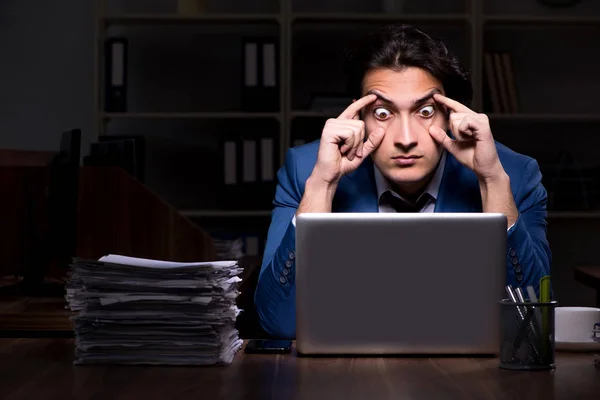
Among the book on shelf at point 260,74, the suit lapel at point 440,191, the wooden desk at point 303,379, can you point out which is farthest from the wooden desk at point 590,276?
the wooden desk at point 303,379

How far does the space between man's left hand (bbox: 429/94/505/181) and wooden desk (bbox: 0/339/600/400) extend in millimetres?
598

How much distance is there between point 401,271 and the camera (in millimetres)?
1553

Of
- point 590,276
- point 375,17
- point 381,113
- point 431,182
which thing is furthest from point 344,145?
point 375,17

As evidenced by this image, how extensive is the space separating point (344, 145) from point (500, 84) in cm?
231

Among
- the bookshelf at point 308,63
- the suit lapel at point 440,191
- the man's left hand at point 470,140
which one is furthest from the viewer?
the bookshelf at point 308,63

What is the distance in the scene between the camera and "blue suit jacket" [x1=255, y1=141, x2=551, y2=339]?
6.61 ft

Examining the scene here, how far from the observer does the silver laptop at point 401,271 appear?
1.55m

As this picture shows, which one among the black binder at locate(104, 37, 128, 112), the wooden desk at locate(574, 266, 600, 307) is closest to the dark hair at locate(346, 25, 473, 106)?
the wooden desk at locate(574, 266, 600, 307)

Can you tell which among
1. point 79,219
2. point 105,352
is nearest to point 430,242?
point 105,352

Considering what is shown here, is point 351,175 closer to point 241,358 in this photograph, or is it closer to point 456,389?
point 241,358

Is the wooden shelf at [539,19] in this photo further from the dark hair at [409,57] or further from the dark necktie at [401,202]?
the dark necktie at [401,202]

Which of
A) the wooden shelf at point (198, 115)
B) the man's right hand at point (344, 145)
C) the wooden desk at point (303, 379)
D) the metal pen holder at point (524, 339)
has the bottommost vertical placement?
the wooden desk at point (303, 379)

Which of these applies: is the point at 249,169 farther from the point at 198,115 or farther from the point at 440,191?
the point at 440,191

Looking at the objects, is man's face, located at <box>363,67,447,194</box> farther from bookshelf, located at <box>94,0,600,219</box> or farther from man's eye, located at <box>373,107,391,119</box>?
bookshelf, located at <box>94,0,600,219</box>
